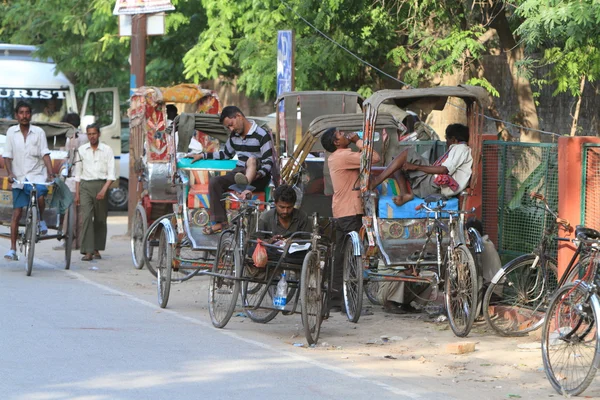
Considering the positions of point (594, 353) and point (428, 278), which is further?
point (428, 278)

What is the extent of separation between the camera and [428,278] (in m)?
10.3

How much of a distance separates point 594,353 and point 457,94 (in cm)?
418

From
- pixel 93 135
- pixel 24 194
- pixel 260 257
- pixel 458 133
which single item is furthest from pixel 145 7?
pixel 260 257

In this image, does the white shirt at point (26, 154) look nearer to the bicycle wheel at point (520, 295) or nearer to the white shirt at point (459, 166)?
the white shirt at point (459, 166)

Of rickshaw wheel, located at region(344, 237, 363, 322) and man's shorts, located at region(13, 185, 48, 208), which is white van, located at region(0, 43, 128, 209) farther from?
rickshaw wheel, located at region(344, 237, 363, 322)

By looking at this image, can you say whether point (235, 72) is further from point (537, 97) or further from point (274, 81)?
point (537, 97)

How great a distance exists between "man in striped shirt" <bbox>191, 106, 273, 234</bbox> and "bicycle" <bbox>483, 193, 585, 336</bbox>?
2.71 m

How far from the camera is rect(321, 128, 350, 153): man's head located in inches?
437

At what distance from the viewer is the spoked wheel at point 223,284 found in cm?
983

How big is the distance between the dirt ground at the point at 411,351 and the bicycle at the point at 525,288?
0.55 feet

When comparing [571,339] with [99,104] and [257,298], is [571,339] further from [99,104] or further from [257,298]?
[99,104]

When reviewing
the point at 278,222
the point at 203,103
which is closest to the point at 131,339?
the point at 278,222

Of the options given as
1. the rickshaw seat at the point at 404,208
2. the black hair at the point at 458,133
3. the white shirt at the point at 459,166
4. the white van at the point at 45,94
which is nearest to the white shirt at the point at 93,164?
the rickshaw seat at the point at 404,208

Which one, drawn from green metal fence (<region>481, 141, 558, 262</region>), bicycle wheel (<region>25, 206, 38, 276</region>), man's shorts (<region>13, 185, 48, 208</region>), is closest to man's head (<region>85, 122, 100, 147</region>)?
man's shorts (<region>13, 185, 48, 208</region>)
